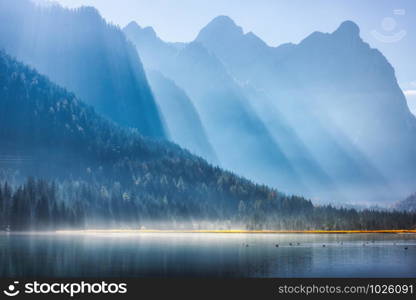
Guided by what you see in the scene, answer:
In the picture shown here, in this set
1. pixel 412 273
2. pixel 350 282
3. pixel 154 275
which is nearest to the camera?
pixel 350 282

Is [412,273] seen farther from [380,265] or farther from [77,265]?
[77,265]

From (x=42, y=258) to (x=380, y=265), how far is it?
6244 cm

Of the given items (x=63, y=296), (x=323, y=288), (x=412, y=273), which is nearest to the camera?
(x=63, y=296)

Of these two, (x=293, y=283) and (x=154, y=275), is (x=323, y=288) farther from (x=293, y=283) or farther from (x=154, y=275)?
(x=154, y=275)

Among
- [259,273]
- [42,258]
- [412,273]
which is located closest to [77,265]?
[42,258]

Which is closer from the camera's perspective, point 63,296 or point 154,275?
point 63,296

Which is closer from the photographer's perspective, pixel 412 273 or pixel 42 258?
pixel 412 273

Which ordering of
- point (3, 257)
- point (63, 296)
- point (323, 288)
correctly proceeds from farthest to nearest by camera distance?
point (3, 257)
point (323, 288)
point (63, 296)

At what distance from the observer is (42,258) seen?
11456 centimetres

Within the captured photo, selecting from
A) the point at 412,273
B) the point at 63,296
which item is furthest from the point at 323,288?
the point at 412,273

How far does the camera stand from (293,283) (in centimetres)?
7362

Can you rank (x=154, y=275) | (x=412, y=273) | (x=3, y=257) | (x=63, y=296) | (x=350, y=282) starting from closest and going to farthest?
1. (x=63, y=296)
2. (x=350, y=282)
3. (x=154, y=275)
4. (x=412, y=273)
5. (x=3, y=257)

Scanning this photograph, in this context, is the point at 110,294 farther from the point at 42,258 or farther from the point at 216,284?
the point at 42,258

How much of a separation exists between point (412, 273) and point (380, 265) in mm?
16919
